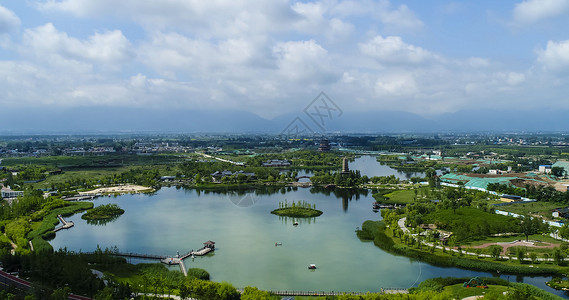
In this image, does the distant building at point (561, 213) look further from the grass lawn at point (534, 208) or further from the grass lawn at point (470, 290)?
the grass lawn at point (470, 290)

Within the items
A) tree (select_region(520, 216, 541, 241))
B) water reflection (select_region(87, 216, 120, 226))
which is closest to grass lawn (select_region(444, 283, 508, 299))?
tree (select_region(520, 216, 541, 241))

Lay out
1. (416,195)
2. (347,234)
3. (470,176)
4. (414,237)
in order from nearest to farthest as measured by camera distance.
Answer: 1. (414,237)
2. (347,234)
3. (416,195)
4. (470,176)

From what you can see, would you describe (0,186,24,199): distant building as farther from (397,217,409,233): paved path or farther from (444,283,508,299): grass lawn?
(444,283,508,299): grass lawn

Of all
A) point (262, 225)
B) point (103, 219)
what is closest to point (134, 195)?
point (103, 219)

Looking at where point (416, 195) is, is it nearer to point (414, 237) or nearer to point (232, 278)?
point (414, 237)

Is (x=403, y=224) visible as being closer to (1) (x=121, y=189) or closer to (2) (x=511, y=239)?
(2) (x=511, y=239)

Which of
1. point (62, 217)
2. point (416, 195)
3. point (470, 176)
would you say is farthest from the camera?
point (470, 176)

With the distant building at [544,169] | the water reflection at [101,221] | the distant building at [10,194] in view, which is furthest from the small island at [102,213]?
the distant building at [544,169]

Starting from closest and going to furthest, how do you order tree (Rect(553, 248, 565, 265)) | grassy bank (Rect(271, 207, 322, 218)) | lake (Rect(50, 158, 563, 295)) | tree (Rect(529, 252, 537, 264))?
lake (Rect(50, 158, 563, 295)) < tree (Rect(553, 248, 565, 265)) < tree (Rect(529, 252, 537, 264)) < grassy bank (Rect(271, 207, 322, 218))
